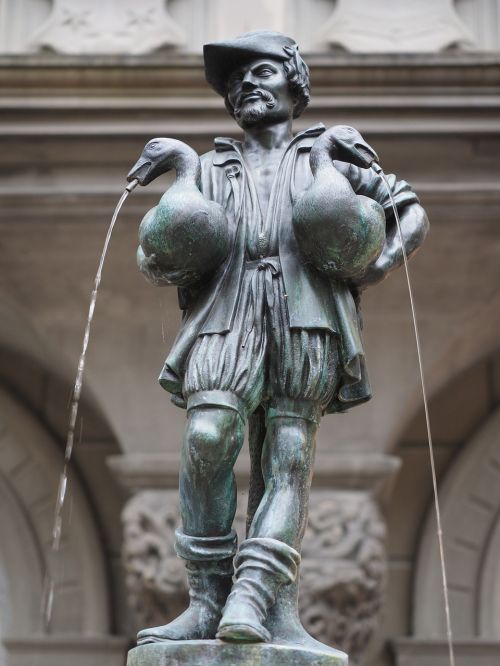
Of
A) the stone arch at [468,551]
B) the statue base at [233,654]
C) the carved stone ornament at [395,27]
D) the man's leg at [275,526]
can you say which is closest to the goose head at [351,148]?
the man's leg at [275,526]

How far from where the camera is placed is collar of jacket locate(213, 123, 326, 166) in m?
3.72

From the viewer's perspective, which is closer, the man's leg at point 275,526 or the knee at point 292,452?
the man's leg at point 275,526

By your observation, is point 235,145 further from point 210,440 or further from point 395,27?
point 395,27

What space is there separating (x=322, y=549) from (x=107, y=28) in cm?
282

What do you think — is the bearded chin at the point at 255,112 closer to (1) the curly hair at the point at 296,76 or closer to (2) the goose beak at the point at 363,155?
(1) the curly hair at the point at 296,76

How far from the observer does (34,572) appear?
7898 millimetres

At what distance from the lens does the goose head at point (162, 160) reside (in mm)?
3623

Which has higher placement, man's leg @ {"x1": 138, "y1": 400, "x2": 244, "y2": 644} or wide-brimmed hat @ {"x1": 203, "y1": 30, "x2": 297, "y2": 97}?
wide-brimmed hat @ {"x1": 203, "y1": 30, "x2": 297, "y2": 97}

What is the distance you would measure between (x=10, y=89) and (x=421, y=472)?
3164 millimetres

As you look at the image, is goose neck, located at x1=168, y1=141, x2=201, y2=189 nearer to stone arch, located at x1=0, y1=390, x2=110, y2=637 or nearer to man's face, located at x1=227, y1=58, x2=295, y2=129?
man's face, located at x1=227, y1=58, x2=295, y2=129

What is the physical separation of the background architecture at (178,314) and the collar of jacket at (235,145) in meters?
2.88

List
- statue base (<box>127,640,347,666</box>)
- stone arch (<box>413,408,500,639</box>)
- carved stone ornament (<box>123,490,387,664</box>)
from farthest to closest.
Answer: stone arch (<box>413,408,500,639</box>), carved stone ornament (<box>123,490,387,664</box>), statue base (<box>127,640,347,666</box>)

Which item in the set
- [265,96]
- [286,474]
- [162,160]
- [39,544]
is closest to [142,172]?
[162,160]

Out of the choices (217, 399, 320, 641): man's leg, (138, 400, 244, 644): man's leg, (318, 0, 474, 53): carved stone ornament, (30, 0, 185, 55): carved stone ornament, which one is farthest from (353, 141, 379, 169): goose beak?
(30, 0, 185, 55): carved stone ornament
